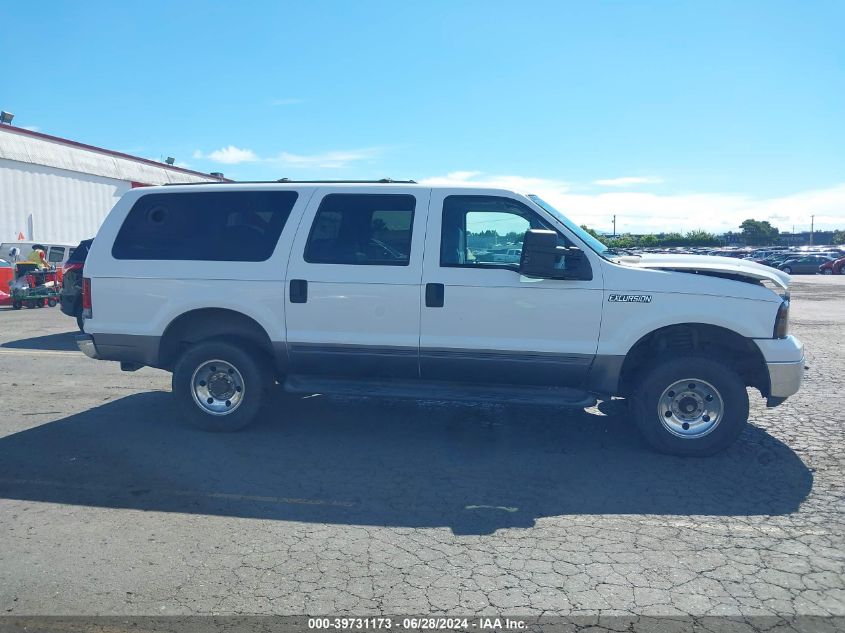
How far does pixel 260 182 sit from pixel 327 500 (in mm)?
3153

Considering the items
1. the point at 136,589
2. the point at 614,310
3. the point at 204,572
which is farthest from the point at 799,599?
the point at 136,589

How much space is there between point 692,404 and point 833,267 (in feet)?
148

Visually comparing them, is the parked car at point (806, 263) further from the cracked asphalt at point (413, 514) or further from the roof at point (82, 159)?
the cracked asphalt at point (413, 514)

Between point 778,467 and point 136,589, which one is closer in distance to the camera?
point 136,589

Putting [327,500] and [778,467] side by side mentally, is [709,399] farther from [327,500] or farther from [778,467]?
[327,500]

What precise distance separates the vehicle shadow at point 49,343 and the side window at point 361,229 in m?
6.23

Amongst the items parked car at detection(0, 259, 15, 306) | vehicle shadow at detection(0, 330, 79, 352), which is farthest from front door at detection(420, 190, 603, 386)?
parked car at detection(0, 259, 15, 306)

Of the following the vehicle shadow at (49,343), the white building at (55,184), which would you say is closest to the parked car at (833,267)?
the white building at (55,184)

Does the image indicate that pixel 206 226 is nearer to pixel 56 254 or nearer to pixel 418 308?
pixel 418 308

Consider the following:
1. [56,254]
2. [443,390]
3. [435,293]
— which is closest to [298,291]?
[435,293]

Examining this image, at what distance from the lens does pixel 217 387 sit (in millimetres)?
6117

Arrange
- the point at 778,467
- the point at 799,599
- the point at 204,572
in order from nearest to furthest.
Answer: the point at 799,599, the point at 204,572, the point at 778,467

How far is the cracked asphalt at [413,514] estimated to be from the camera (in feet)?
11.1

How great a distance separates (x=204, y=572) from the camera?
3.59 m
